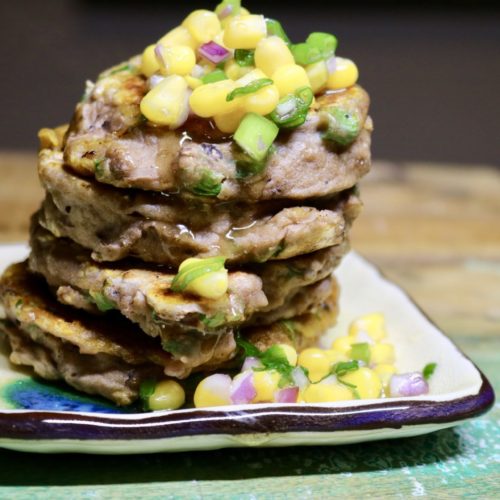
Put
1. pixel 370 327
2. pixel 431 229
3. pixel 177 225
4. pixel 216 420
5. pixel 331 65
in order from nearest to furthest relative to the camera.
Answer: pixel 216 420 → pixel 177 225 → pixel 331 65 → pixel 370 327 → pixel 431 229

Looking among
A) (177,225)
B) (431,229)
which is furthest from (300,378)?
(431,229)

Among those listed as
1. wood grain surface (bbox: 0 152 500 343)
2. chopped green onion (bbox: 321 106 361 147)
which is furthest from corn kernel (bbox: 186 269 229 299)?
wood grain surface (bbox: 0 152 500 343)

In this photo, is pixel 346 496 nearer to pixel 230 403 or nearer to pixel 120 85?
pixel 230 403

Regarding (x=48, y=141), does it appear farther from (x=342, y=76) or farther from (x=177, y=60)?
(x=342, y=76)

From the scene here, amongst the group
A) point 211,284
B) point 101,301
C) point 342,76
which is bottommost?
point 101,301

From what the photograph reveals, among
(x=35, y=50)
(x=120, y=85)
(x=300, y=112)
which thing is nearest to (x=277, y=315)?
(x=300, y=112)

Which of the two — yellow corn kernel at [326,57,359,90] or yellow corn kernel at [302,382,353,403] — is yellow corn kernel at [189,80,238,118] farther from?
yellow corn kernel at [302,382,353,403]
